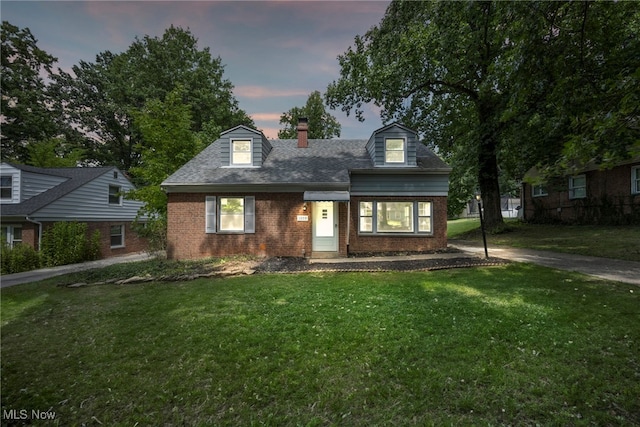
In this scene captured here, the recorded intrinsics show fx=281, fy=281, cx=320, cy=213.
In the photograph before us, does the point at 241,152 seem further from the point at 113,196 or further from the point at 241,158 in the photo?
the point at 113,196

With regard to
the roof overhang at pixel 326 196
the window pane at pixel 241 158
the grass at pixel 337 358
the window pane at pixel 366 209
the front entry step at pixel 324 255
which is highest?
the window pane at pixel 241 158

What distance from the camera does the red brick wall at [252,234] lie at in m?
12.5

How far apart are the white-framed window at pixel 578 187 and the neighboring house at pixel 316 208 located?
45.3 feet

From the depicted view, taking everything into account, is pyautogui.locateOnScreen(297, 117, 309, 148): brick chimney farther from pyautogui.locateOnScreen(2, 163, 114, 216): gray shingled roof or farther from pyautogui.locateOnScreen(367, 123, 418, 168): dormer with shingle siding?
pyautogui.locateOnScreen(2, 163, 114, 216): gray shingled roof

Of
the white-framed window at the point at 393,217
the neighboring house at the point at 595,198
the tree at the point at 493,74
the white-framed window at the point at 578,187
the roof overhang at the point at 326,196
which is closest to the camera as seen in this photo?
the tree at the point at 493,74

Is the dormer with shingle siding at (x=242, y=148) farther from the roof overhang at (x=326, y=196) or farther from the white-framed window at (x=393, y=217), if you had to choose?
the white-framed window at (x=393, y=217)

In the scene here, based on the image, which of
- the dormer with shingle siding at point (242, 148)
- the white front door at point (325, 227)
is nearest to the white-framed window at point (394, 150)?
the white front door at point (325, 227)

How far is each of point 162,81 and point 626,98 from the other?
40447 millimetres

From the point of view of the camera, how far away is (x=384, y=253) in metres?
12.5

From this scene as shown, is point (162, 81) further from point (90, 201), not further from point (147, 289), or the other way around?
point (147, 289)

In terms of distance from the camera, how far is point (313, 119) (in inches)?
1442

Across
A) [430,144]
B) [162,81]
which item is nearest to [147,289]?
[430,144]

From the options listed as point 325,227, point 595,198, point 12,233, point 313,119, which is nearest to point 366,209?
point 325,227

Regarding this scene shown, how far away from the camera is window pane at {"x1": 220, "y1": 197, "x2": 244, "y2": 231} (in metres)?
12.8
